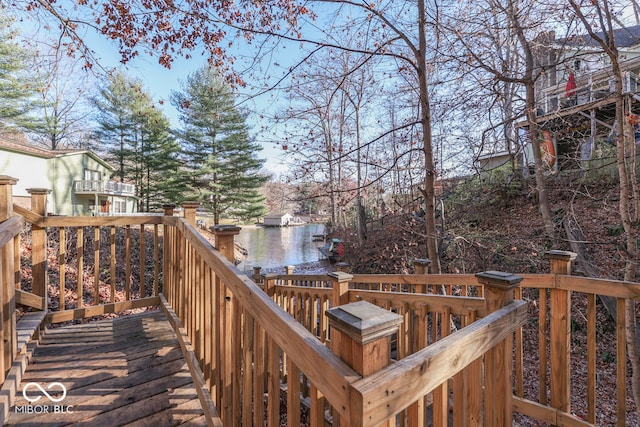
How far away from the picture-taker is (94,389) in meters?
1.87

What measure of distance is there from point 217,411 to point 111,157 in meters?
23.4

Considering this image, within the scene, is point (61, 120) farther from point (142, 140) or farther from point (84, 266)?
point (84, 266)

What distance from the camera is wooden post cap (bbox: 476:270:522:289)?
136 cm

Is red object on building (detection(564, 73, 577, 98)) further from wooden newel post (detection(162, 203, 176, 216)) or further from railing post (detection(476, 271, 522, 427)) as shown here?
wooden newel post (detection(162, 203, 176, 216))

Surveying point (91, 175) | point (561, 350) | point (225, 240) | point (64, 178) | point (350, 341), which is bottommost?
point (561, 350)

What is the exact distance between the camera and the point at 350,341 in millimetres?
736

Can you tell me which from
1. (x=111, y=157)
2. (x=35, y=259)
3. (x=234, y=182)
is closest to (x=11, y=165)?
(x=111, y=157)

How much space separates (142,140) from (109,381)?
1976 centimetres

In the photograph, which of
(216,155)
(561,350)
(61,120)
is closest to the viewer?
(561,350)

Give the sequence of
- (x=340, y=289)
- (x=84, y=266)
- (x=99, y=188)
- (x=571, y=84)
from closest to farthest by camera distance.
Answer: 1. (x=340, y=289)
2. (x=571, y=84)
3. (x=84, y=266)
4. (x=99, y=188)

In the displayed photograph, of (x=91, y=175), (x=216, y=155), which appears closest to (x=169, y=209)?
(x=216, y=155)

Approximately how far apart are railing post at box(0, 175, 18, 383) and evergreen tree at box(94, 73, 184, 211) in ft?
52.5

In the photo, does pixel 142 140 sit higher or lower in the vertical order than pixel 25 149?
higher

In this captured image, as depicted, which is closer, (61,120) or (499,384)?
(499,384)
